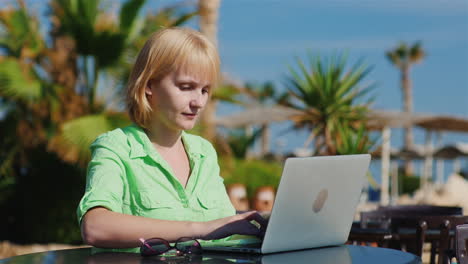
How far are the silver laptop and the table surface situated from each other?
4 cm

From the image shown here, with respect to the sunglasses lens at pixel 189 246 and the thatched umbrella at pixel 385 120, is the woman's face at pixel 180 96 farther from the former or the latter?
the thatched umbrella at pixel 385 120

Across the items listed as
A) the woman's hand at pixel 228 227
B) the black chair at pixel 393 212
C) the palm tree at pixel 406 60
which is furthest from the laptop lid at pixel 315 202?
the palm tree at pixel 406 60

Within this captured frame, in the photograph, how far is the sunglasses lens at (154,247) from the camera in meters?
1.77

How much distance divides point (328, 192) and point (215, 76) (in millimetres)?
474

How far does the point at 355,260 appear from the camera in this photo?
68.8 inches

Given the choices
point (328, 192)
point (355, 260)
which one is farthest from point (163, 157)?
point (355, 260)

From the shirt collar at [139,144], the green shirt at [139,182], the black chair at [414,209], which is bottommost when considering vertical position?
the black chair at [414,209]

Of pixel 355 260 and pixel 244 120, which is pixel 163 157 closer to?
pixel 355 260

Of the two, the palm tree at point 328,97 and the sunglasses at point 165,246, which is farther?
the palm tree at point 328,97

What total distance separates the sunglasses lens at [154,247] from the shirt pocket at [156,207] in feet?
0.73

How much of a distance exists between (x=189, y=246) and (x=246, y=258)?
0.15m

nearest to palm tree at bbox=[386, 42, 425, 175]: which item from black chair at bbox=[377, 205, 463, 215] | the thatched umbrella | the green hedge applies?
the thatched umbrella

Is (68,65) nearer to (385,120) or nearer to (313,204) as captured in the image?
(385,120)

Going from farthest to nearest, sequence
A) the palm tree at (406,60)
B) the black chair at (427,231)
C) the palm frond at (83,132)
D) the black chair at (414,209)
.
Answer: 1. the palm tree at (406,60)
2. the palm frond at (83,132)
3. the black chair at (414,209)
4. the black chair at (427,231)
